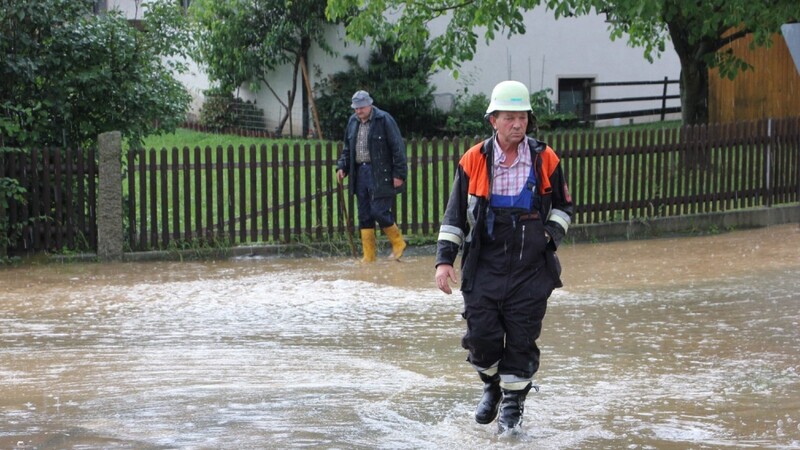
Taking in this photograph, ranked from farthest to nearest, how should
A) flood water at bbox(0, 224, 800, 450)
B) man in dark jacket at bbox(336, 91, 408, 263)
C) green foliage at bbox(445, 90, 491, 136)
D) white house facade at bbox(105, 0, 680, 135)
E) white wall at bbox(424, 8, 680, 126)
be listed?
white wall at bbox(424, 8, 680, 126), white house facade at bbox(105, 0, 680, 135), green foliage at bbox(445, 90, 491, 136), man in dark jacket at bbox(336, 91, 408, 263), flood water at bbox(0, 224, 800, 450)

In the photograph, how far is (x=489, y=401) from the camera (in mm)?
6121

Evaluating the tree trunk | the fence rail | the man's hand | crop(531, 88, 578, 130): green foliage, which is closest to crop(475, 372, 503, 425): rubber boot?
the man's hand

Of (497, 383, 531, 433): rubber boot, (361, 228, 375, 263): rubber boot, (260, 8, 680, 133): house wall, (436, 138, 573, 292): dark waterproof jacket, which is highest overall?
(260, 8, 680, 133): house wall

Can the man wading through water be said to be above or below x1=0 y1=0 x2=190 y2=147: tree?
below

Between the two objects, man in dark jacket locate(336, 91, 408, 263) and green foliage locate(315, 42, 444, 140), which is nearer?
man in dark jacket locate(336, 91, 408, 263)

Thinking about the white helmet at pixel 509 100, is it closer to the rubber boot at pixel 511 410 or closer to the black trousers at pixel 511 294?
the black trousers at pixel 511 294

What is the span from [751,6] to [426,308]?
7960 millimetres

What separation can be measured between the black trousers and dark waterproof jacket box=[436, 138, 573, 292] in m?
0.06

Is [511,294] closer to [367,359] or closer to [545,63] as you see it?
[367,359]

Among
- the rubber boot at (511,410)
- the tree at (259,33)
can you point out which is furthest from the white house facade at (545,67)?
the rubber boot at (511,410)

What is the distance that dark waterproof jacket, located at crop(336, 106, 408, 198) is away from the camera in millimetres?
12055

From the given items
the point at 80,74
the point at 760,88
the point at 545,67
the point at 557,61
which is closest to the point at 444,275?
the point at 80,74

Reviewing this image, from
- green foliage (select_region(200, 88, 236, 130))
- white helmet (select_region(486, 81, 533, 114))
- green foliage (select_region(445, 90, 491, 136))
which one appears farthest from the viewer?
green foliage (select_region(200, 88, 236, 130))

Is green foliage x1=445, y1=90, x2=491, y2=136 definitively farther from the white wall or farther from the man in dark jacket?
the man in dark jacket
